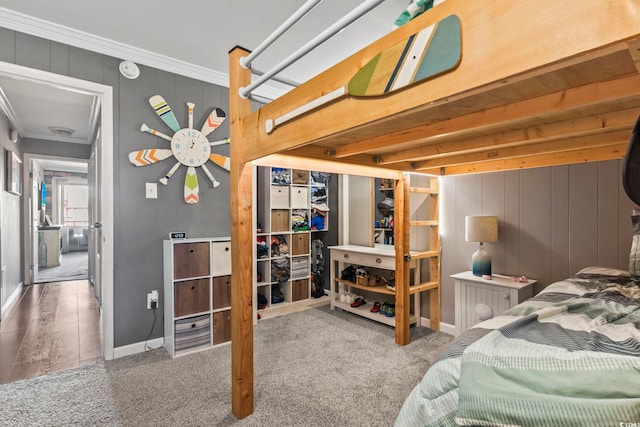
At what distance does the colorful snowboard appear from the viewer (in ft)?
2.39

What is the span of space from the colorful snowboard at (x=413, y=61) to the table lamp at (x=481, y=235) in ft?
6.44

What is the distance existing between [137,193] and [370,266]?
92.1 inches

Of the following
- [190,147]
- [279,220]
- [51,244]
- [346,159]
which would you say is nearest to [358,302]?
[279,220]

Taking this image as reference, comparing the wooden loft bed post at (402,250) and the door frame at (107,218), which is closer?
the door frame at (107,218)

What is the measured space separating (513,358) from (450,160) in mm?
1945

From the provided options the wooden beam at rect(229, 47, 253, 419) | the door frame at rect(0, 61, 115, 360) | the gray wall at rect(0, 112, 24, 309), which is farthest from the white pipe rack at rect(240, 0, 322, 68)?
the gray wall at rect(0, 112, 24, 309)

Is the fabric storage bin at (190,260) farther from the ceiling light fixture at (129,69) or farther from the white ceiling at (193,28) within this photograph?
the white ceiling at (193,28)

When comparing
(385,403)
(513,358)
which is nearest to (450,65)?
(513,358)

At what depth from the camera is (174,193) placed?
280 centimetres

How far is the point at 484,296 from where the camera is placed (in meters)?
2.41

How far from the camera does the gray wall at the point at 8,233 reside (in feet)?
11.1

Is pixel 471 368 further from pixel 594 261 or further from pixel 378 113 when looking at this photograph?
pixel 594 261

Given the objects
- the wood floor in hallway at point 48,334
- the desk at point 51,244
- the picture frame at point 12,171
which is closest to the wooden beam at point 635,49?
the wood floor in hallway at point 48,334

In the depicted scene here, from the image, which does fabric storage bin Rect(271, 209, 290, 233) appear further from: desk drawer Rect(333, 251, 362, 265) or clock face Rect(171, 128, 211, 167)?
clock face Rect(171, 128, 211, 167)
